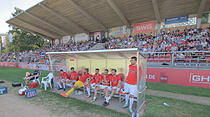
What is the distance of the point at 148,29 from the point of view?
1823cm

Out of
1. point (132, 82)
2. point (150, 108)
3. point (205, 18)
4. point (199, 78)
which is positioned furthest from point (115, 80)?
point (205, 18)

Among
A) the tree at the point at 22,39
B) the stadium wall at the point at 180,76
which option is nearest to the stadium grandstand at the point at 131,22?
the stadium wall at the point at 180,76

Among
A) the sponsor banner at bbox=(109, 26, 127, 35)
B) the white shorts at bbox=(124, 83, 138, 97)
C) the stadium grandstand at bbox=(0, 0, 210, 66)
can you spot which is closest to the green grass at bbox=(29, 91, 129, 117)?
the white shorts at bbox=(124, 83, 138, 97)

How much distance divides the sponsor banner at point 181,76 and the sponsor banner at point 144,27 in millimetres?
12914

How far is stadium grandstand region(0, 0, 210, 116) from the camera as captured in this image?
22.6ft

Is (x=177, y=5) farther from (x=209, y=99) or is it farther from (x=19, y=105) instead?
(x=19, y=105)

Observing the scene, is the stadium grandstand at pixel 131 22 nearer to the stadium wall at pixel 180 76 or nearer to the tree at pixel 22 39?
the stadium wall at pixel 180 76

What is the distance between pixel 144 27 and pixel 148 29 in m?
0.82

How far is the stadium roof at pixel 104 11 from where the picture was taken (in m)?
13.9

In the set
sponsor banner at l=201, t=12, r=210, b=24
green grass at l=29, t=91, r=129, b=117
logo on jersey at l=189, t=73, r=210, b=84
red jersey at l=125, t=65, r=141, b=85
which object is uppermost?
sponsor banner at l=201, t=12, r=210, b=24

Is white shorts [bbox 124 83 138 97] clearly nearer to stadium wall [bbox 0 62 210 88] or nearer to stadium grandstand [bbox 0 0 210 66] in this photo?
stadium wall [bbox 0 62 210 88]

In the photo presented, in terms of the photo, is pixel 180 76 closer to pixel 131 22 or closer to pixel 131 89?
pixel 131 89

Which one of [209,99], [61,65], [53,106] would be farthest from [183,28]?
[53,106]

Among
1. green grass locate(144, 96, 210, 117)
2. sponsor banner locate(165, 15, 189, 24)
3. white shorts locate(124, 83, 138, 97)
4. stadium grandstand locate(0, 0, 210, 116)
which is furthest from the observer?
sponsor banner locate(165, 15, 189, 24)
